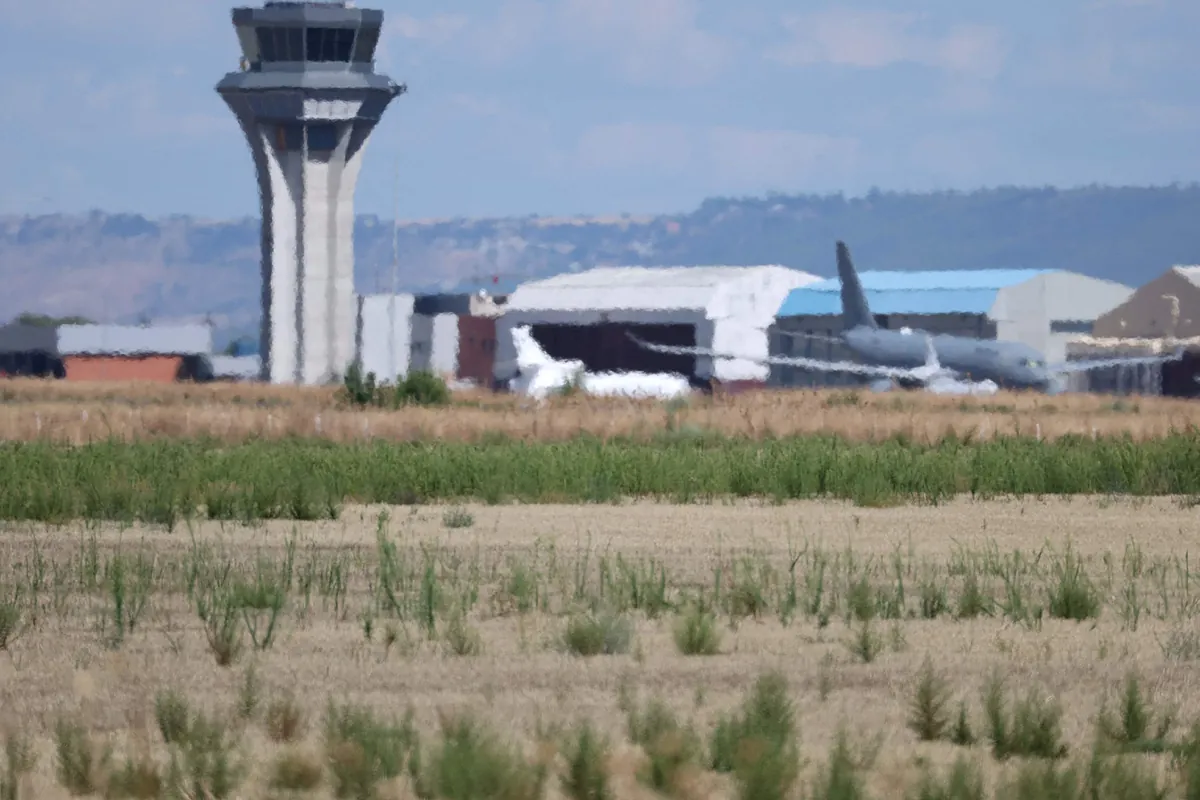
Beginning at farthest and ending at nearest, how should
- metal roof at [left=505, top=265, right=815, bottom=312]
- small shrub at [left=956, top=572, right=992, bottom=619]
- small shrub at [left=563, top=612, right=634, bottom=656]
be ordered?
metal roof at [left=505, top=265, right=815, bottom=312]
small shrub at [left=956, top=572, right=992, bottom=619]
small shrub at [left=563, top=612, right=634, bottom=656]

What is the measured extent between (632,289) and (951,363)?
3150 cm

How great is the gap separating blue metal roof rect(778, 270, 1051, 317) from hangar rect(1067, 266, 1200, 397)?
4.65m

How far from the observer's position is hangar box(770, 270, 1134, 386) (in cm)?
10881

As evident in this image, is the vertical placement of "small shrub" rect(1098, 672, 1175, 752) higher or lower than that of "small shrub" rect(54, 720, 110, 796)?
higher

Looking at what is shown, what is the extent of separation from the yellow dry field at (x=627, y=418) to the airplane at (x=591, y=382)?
3.07 metres

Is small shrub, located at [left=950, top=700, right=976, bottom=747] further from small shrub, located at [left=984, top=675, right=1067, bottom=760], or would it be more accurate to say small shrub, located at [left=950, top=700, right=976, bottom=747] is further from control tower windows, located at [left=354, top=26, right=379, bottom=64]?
control tower windows, located at [left=354, top=26, right=379, bottom=64]

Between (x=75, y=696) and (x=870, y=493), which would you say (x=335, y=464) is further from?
(x=75, y=696)

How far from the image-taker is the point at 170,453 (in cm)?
4062

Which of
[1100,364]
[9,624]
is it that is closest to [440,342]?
[1100,364]

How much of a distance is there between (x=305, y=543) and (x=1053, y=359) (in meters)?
86.2

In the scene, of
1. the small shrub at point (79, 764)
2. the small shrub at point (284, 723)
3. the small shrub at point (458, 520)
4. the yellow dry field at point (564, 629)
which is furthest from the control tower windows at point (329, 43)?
the small shrub at point (79, 764)

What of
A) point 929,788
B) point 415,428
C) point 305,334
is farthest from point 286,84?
point 929,788

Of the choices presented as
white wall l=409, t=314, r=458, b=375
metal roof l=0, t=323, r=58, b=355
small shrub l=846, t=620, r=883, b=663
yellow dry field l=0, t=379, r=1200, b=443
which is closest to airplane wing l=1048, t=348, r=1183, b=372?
yellow dry field l=0, t=379, r=1200, b=443

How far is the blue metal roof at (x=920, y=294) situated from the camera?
10969 centimetres
